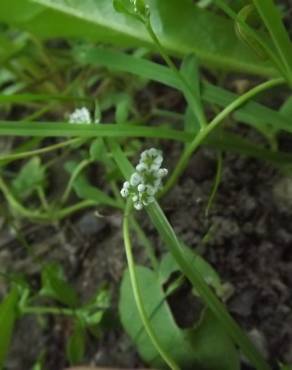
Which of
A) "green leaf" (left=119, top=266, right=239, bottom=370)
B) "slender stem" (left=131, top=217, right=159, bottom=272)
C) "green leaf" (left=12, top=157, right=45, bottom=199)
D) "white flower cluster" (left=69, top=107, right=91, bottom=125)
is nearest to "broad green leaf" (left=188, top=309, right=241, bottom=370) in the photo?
"green leaf" (left=119, top=266, right=239, bottom=370)

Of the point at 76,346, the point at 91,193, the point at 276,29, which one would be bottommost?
the point at 76,346

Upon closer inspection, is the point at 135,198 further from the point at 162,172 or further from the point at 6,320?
the point at 6,320

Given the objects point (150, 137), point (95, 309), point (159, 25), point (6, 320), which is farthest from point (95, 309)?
point (159, 25)

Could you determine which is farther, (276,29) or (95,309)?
(95,309)

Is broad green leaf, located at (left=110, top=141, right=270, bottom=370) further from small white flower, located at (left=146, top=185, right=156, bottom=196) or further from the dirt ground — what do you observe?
the dirt ground

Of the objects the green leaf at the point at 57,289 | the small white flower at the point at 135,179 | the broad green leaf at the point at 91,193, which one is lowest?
the green leaf at the point at 57,289

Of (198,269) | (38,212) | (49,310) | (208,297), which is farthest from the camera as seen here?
(38,212)

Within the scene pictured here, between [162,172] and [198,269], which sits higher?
[162,172]

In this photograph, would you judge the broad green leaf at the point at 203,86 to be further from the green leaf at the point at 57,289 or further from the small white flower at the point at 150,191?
the green leaf at the point at 57,289

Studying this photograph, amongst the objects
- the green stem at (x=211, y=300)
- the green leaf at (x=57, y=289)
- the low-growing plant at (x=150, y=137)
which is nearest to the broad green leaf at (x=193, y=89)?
the low-growing plant at (x=150, y=137)
